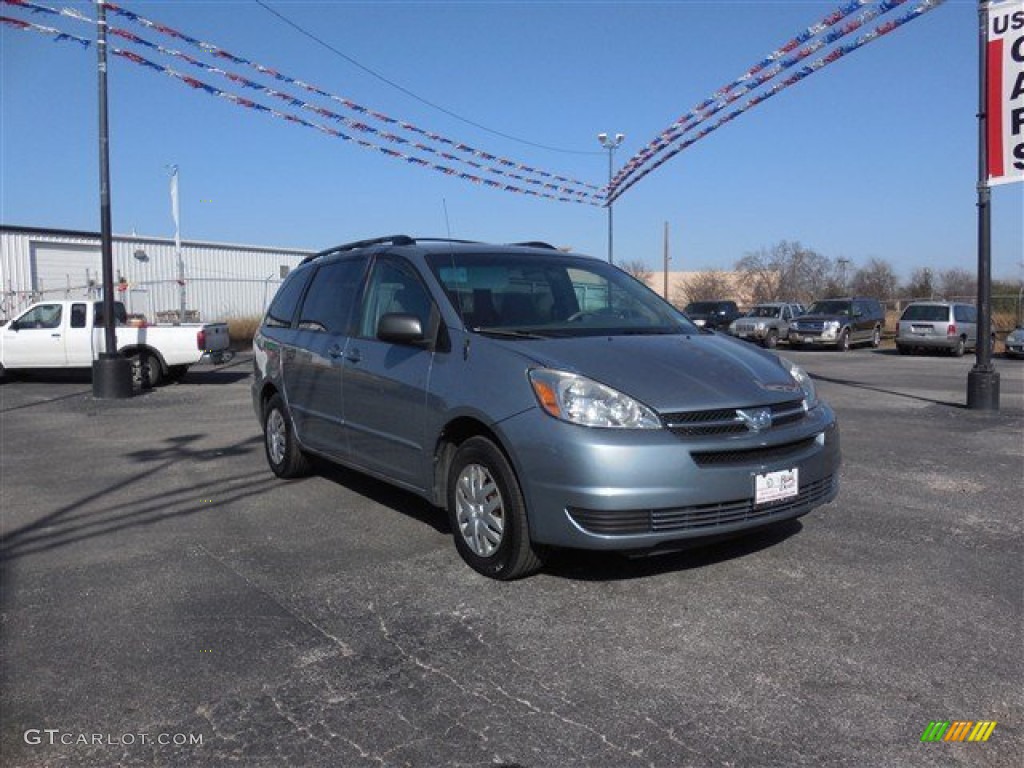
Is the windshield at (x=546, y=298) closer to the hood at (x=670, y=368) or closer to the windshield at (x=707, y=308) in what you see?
the hood at (x=670, y=368)

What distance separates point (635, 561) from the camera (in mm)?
4742

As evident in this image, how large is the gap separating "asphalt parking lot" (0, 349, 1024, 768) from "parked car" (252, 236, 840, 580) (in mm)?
431

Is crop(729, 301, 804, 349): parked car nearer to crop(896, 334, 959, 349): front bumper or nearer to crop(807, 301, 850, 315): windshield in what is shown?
crop(807, 301, 850, 315): windshield

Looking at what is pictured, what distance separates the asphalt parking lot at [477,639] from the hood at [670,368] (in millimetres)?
992

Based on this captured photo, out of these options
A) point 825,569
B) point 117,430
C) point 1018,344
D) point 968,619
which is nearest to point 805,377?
point 825,569

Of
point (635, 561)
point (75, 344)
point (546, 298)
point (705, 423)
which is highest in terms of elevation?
point (546, 298)

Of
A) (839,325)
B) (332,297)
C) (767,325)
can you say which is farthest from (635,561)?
(767,325)

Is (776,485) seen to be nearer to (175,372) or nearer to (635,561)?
(635,561)

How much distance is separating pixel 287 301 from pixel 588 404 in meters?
4.02

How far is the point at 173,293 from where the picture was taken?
3147cm

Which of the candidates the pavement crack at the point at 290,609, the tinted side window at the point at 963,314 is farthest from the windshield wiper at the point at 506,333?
the tinted side window at the point at 963,314

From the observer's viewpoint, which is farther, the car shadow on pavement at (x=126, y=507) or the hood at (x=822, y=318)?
the hood at (x=822, y=318)

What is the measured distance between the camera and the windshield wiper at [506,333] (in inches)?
183

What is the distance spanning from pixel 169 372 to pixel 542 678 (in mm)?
14512
